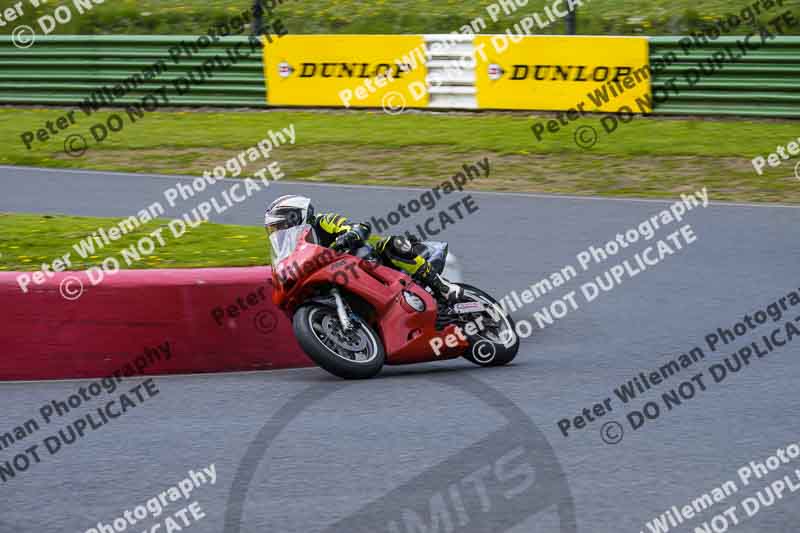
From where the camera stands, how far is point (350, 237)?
29.2 ft

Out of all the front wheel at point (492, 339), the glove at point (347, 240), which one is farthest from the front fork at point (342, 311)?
the front wheel at point (492, 339)

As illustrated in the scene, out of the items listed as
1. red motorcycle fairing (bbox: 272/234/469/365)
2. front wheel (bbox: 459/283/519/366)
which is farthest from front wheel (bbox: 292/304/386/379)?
front wheel (bbox: 459/283/519/366)

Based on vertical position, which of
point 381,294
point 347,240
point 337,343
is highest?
point 347,240

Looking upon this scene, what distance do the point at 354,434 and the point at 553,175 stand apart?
974 cm

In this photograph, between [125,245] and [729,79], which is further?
[729,79]

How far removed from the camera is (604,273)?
472 inches

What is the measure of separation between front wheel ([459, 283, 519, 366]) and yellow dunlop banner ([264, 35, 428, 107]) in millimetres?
11034

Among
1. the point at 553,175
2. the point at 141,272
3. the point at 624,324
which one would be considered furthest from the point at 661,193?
the point at 141,272

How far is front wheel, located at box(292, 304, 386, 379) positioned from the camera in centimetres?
856

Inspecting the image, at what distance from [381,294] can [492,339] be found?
0.90 m

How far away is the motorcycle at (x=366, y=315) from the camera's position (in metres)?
8.73

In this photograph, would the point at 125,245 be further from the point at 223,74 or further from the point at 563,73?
the point at 223,74

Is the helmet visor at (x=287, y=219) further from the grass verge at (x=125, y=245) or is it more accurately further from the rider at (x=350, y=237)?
the grass verge at (x=125, y=245)

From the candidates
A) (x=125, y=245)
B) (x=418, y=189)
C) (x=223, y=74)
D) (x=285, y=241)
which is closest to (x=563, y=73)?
(x=418, y=189)
